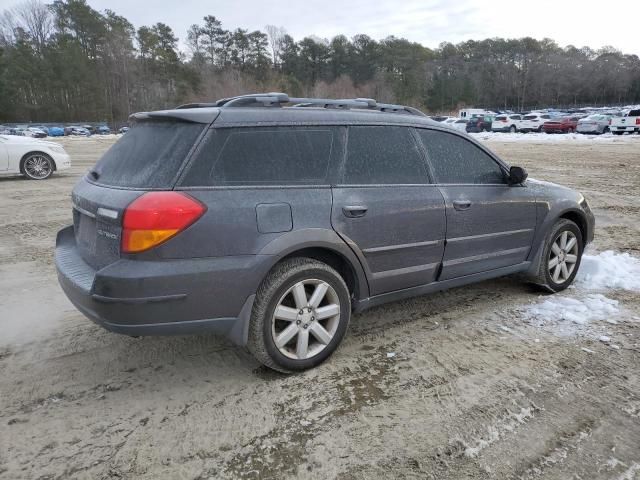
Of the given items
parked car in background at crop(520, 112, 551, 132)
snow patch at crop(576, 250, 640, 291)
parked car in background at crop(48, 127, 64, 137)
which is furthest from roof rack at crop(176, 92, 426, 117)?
parked car in background at crop(48, 127, 64, 137)

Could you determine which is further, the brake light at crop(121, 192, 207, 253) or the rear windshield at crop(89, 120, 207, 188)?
the rear windshield at crop(89, 120, 207, 188)

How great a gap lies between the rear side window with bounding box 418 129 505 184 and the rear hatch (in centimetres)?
178

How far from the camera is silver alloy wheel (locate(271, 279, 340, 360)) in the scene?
293 centimetres

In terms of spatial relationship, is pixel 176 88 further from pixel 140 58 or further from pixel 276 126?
pixel 276 126

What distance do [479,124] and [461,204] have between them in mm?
39188

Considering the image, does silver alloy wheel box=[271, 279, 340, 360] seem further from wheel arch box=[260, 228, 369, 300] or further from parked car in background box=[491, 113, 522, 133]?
parked car in background box=[491, 113, 522, 133]

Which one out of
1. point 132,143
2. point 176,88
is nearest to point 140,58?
point 176,88

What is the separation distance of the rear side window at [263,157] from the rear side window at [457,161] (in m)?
0.93

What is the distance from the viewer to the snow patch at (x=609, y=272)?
4.62m

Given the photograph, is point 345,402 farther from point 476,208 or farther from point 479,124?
point 479,124

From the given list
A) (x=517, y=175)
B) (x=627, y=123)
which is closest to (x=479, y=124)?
(x=627, y=123)

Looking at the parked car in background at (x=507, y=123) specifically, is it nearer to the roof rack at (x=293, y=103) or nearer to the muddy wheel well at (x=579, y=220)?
the muddy wheel well at (x=579, y=220)

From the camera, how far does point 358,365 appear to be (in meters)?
3.16

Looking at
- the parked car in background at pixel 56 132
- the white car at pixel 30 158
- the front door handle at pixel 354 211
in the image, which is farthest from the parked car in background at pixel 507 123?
the parked car in background at pixel 56 132
